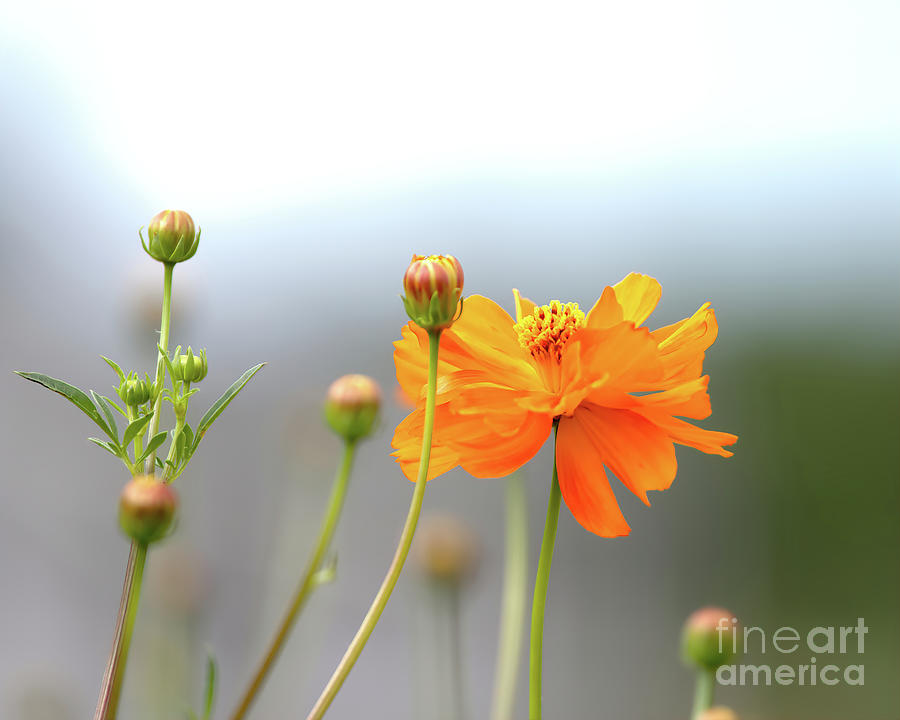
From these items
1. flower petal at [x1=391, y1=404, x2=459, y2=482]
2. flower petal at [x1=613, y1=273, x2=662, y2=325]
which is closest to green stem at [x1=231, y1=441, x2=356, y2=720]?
flower petal at [x1=391, y1=404, x2=459, y2=482]

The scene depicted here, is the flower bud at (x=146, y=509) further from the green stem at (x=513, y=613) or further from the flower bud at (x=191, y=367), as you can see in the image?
the green stem at (x=513, y=613)

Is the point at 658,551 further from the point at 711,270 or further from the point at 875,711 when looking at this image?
the point at 711,270

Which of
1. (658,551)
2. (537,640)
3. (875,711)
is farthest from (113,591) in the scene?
(875,711)

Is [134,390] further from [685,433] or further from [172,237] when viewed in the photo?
[685,433]

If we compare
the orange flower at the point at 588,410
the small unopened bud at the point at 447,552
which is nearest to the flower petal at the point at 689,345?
the orange flower at the point at 588,410

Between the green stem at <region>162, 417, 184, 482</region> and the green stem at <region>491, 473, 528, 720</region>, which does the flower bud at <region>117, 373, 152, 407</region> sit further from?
the green stem at <region>491, 473, 528, 720</region>


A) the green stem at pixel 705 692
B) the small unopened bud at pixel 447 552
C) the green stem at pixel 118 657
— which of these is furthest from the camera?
the small unopened bud at pixel 447 552
